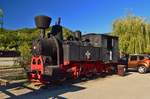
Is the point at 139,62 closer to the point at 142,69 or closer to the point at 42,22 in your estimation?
the point at 142,69

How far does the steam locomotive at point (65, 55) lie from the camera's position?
16.1 m

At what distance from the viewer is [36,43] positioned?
17.0 m

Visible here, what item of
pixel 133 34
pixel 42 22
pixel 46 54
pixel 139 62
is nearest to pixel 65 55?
pixel 46 54

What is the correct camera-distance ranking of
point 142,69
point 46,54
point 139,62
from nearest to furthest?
point 46,54 < point 142,69 < point 139,62

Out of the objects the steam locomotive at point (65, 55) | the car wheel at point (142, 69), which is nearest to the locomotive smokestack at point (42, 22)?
the steam locomotive at point (65, 55)

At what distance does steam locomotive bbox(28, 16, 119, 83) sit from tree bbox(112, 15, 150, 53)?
494 inches

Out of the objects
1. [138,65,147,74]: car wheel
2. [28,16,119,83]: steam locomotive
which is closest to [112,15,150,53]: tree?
[138,65,147,74]: car wheel

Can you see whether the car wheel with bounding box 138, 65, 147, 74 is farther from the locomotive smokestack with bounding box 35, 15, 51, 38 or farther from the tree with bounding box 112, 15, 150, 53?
the locomotive smokestack with bounding box 35, 15, 51, 38

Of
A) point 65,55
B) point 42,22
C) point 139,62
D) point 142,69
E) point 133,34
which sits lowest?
point 142,69

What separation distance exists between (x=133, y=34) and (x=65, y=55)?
62.2ft

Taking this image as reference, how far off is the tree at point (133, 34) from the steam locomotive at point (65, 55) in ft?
41.2

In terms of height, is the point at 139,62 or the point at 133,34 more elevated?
the point at 133,34

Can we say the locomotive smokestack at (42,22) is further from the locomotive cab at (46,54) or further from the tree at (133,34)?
the tree at (133,34)

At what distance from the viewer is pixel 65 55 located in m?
18.0
